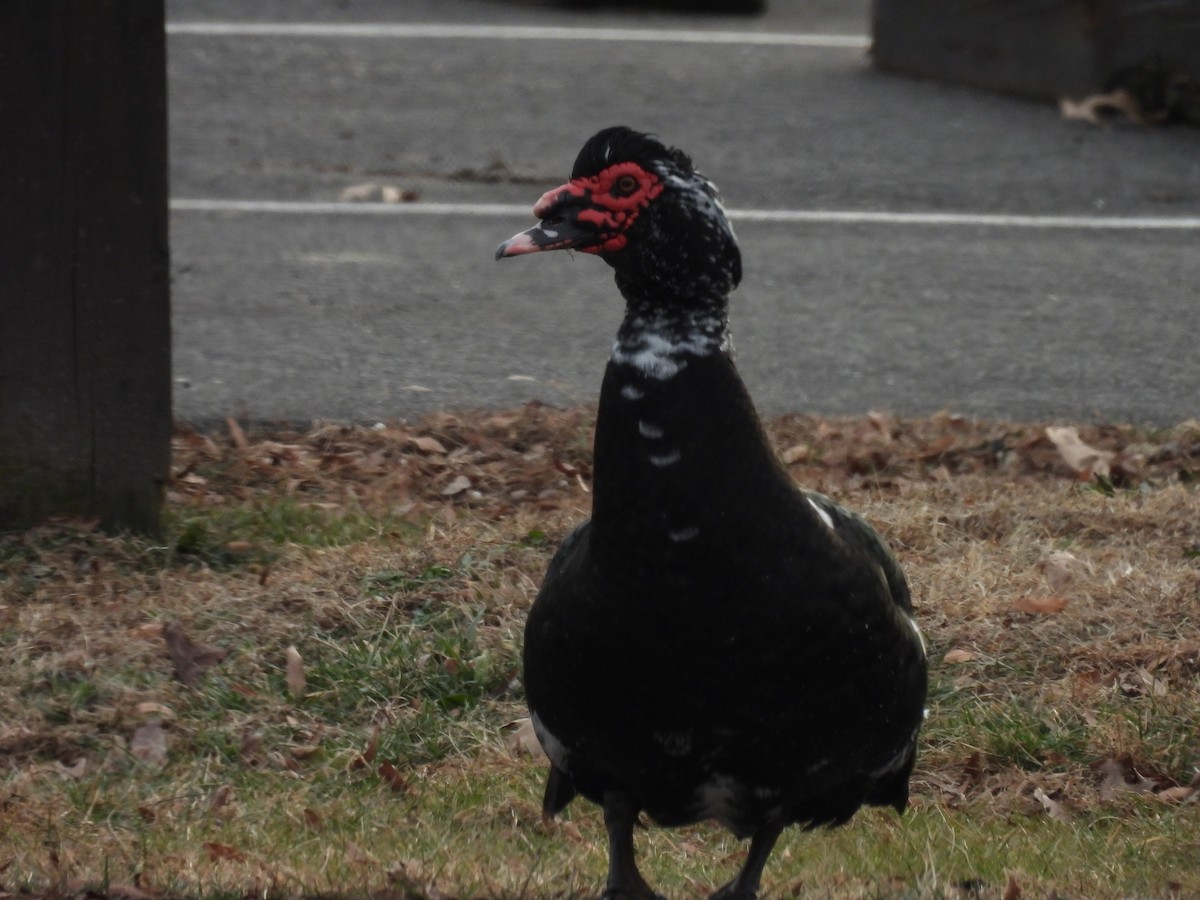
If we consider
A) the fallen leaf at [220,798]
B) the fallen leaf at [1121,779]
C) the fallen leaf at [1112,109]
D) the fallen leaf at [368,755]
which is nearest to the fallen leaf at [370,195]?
the fallen leaf at [1112,109]

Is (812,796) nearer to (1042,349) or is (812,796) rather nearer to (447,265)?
(1042,349)

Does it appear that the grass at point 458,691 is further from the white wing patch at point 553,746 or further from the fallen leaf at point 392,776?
the white wing patch at point 553,746

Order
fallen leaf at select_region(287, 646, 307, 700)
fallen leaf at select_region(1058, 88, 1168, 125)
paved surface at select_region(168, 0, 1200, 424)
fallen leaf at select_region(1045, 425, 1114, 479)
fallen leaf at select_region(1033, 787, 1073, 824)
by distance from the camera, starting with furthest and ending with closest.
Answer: fallen leaf at select_region(1058, 88, 1168, 125), paved surface at select_region(168, 0, 1200, 424), fallen leaf at select_region(1045, 425, 1114, 479), fallen leaf at select_region(287, 646, 307, 700), fallen leaf at select_region(1033, 787, 1073, 824)

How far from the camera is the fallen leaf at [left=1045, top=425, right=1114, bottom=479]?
6523mm

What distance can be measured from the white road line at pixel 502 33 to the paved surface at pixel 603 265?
17cm

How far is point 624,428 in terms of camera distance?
10.9 feet

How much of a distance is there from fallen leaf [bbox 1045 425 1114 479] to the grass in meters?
0.04

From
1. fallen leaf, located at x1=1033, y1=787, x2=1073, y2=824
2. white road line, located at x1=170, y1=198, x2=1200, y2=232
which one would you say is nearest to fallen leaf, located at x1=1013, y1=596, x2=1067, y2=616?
fallen leaf, located at x1=1033, y1=787, x2=1073, y2=824

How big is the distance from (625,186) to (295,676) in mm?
2179

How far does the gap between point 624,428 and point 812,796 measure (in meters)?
0.86

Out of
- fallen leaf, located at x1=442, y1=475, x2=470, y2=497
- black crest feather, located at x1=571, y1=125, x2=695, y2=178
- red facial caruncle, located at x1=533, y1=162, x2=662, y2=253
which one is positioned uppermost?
black crest feather, located at x1=571, y1=125, x2=695, y2=178

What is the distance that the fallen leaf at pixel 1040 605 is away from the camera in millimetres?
5305

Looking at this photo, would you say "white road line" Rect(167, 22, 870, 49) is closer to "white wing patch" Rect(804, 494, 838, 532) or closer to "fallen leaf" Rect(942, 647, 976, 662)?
"fallen leaf" Rect(942, 647, 976, 662)

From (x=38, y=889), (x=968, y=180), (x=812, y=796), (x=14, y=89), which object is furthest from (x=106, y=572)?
(x=968, y=180)
